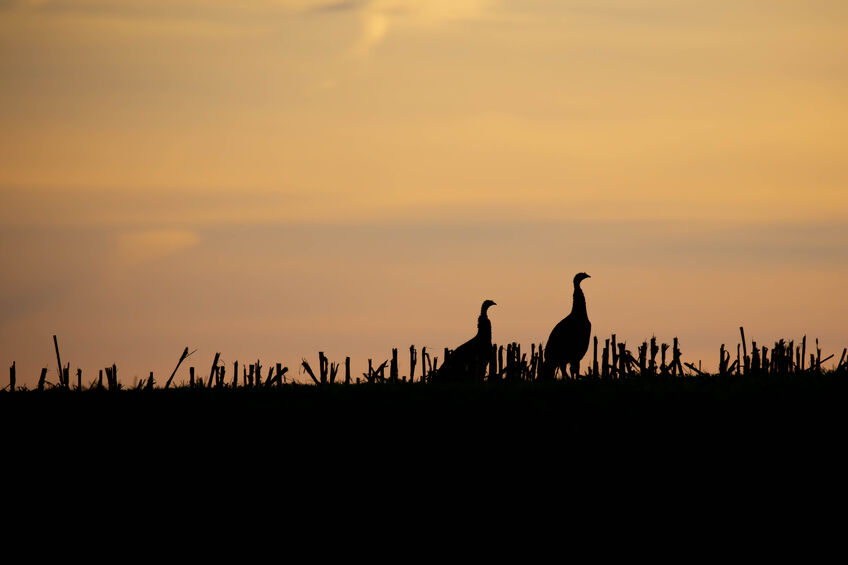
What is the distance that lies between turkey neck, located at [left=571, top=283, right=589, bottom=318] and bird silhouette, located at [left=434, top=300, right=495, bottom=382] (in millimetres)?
2498

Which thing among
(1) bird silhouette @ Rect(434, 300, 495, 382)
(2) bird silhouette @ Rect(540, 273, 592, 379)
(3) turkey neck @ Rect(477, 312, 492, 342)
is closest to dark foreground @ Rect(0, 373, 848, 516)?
(2) bird silhouette @ Rect(540, 273, 592, 379)

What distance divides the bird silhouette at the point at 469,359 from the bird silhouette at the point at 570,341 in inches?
64.6

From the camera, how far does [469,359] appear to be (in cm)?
3008

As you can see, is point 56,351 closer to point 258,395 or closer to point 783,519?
point 258,395

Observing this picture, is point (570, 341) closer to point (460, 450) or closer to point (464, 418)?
point (464, 418)

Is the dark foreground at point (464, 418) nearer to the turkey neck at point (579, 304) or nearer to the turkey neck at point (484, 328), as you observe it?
the turkey neck at point (579, 304)

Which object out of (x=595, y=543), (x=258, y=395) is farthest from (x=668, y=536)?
(x=258, y=395)

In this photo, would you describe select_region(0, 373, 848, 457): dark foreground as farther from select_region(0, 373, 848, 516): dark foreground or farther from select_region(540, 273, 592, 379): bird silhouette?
select_region(540, 273, 592, 379): bird silhouette

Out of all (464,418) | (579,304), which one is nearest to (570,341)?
(579,304)

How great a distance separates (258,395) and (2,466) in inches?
214

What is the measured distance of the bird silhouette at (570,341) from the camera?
1133 inches

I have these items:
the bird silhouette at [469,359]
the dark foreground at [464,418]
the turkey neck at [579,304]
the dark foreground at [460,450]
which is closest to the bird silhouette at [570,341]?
the turkey neck at [579,304]

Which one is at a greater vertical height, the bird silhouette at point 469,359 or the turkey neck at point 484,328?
the turkey neck at point 484,328

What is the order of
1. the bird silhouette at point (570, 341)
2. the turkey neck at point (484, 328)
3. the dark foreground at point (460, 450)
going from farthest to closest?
the turkey neck at point (484, 328) < the bird silhouette at point (570, 341) < the dark foreground at point (460, 450)
